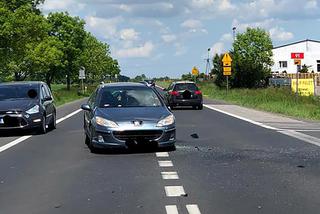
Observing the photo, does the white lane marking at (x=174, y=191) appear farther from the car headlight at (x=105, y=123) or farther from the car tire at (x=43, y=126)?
the car tire at (x=43, y=126)

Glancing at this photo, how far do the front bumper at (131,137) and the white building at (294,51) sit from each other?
99.1m

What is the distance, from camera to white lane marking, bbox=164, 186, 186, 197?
24.3 feet

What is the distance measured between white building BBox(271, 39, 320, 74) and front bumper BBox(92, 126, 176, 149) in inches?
3903

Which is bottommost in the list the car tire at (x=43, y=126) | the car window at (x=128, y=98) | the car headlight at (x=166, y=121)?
the car tire at (x=43, y=126)

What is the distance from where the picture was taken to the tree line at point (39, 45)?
3666cm

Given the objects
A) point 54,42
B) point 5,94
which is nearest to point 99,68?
point 54,42

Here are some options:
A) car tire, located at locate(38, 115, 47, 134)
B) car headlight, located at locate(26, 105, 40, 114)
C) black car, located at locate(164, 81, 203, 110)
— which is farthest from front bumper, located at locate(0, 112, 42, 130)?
black car, located at locate(164, 81, 203, 110)

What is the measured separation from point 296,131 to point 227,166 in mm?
7472

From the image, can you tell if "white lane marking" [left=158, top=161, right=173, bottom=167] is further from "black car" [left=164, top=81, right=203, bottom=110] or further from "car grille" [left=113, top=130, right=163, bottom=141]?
"black car" [left=164, top=81, right=203, bottom=110]

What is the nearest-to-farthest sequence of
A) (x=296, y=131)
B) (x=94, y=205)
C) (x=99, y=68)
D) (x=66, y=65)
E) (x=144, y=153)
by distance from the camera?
(x=94, y=205) → (x=144, y=153) → (x=296, y=131) → (x=66, y=65) → (x=99, y=68)

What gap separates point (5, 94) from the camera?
16.7 m

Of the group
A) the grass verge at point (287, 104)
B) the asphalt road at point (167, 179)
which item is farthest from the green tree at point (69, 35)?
the asphalt road at point (167, 179)

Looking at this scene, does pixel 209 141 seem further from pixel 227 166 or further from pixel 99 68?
pixel 99 68

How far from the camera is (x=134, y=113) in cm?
1160
